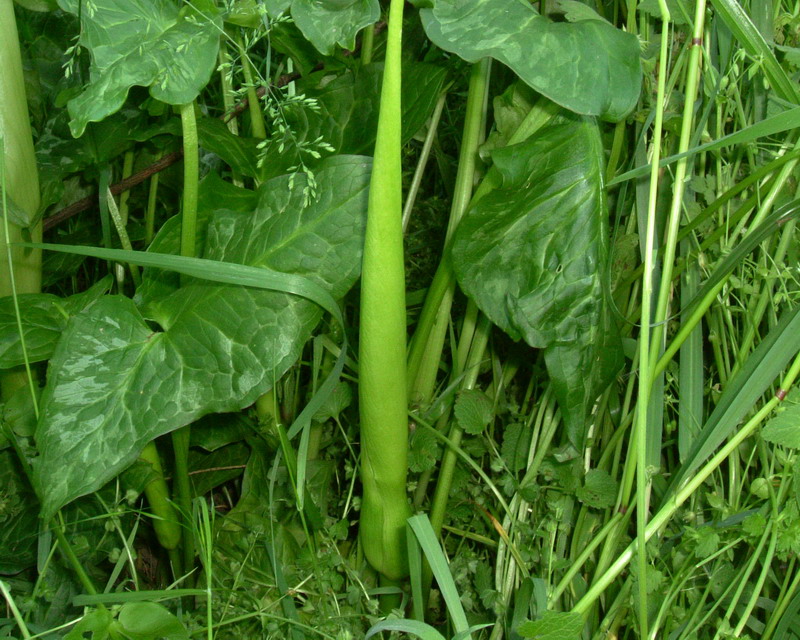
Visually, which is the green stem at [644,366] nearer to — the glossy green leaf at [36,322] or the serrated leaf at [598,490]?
the serrated leaf at [598,490]

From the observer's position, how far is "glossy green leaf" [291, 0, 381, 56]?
0.46m

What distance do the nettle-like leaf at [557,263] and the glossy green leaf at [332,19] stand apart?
13cm

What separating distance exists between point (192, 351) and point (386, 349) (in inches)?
5.3

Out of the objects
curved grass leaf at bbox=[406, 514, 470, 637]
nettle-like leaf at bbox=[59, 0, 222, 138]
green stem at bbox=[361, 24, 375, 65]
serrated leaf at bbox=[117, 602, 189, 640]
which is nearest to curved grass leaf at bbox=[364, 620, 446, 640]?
curved grass leaf at bbox=[406, 514, 470, 637]

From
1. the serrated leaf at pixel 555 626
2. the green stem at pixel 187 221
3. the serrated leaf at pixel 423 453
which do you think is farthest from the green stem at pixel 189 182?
the serrated leaf at pixel 555 626

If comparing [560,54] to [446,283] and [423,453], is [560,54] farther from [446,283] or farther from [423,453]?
[423,453]

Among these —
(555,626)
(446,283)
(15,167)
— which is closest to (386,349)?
(446,283)

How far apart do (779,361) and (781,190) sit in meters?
0.16

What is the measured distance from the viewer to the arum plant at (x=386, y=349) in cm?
46

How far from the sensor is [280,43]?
0.64 metres

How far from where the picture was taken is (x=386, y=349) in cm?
53

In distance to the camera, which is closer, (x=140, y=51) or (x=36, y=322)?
(x=140, y=51)

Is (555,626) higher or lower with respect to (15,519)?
higher

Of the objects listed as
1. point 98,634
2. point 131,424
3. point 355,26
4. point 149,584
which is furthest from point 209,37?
point 149,584
